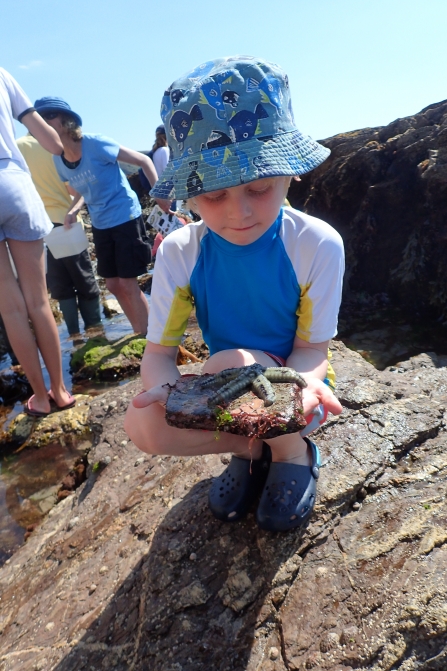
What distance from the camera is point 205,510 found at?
2486 millimetres

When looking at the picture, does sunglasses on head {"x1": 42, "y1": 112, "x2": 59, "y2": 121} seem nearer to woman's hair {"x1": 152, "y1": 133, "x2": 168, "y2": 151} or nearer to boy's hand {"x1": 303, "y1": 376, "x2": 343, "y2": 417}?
woman's hair {"x1": 152, "y1": 133, "x2": 168, "y2": 151}

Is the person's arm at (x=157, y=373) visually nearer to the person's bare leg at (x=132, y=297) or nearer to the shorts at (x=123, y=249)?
the shorts at (x=123, y=249)

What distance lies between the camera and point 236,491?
7.73ft

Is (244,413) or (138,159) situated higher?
(138,159)

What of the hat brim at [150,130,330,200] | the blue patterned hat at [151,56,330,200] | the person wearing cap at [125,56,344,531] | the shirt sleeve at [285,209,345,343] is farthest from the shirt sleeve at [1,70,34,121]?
the shirt sleeve at [285,209,345,343]

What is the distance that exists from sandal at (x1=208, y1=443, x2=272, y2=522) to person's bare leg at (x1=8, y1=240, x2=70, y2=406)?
2.58m

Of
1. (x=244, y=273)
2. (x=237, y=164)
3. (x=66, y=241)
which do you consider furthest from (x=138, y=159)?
(x=237, y=164)

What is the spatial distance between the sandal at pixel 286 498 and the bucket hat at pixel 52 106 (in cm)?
469

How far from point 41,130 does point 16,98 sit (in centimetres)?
30

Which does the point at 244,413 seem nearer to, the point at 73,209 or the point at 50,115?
the point at 50,115

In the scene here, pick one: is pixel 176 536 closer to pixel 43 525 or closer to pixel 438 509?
pixel 438 509

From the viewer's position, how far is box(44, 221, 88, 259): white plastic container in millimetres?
6238

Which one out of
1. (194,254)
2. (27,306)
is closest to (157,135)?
(27,306)

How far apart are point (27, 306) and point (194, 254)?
2449 mm
